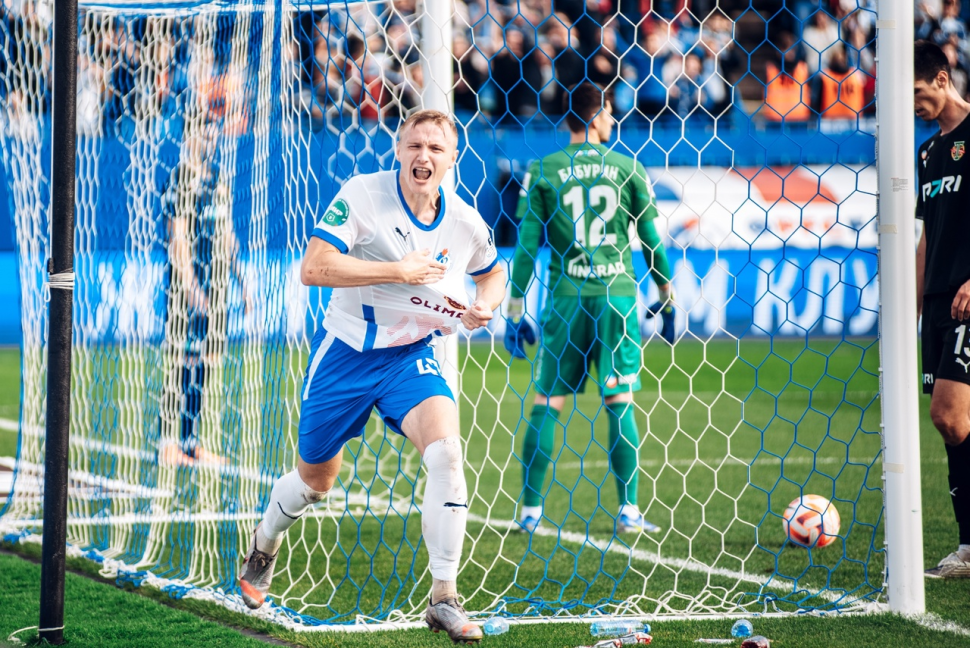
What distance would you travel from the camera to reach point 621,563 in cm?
483

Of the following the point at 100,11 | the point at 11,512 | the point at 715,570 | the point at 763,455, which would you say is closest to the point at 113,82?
the point at 100,11

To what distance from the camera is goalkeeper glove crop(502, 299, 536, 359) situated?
5.23 m

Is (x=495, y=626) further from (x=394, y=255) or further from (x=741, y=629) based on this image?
(x=394, y=255)

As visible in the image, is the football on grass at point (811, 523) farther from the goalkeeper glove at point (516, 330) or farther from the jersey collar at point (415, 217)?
the jersey collar at point (415, 217)

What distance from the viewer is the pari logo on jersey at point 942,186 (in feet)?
13.9

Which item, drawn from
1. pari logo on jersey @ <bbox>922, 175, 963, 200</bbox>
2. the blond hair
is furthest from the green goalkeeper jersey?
the blond hair

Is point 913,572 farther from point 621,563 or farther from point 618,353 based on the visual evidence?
point 618,353

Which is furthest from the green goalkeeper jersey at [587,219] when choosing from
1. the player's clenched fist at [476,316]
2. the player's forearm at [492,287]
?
the player's clenched fist at [476,316]

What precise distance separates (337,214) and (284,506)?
1095 millimetres

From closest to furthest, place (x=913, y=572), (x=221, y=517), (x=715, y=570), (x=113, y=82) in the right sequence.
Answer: (x=913, y=572) < (x=715, y=570) < (x=221, y=517) < (x=113, y=82)

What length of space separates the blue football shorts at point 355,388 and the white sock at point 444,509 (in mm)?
208

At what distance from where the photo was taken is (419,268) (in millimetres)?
3344

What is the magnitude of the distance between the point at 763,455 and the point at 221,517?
158 inches

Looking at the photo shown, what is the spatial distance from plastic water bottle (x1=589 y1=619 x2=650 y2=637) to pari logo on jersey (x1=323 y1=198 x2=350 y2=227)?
1.60 metres
